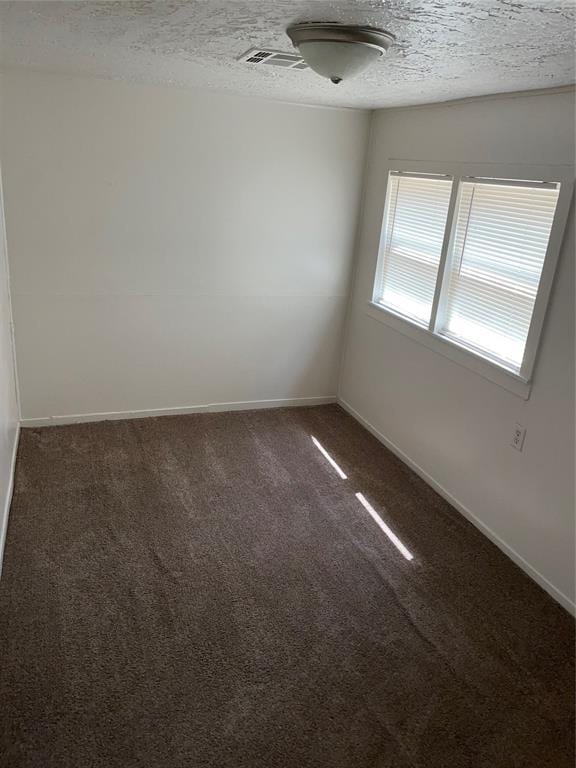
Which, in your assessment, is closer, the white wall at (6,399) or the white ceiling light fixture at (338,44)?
the white ceiling light fixture at (338,44)

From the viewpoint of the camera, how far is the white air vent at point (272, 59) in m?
2.27

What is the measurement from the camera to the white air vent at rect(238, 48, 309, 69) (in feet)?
7.46

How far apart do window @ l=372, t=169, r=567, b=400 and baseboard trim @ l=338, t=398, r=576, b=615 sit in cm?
87

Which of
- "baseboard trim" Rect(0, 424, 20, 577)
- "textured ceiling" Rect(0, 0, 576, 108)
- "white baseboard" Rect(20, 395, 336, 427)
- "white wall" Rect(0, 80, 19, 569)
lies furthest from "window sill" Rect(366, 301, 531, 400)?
"baseboard trim" Rect(0, 424, 20, 577)

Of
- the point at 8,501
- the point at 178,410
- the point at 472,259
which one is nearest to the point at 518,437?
the point at 472,259

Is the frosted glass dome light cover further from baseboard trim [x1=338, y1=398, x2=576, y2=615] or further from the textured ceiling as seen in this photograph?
baseboard trim [x1=338, y1=398, x2=576, y2=615]

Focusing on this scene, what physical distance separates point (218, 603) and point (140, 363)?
2064 millimetres

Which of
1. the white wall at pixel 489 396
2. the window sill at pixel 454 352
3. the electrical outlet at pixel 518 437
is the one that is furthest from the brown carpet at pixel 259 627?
the window sill at pixel 454 352

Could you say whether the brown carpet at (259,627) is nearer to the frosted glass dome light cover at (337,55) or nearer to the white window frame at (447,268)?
the white window frame at (447,268)

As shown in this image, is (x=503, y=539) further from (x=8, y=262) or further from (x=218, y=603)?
(x=8, y=262)

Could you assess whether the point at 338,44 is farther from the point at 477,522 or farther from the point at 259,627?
the point at 477,522

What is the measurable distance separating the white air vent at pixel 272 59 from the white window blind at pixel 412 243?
128cm

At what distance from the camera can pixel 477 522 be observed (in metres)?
3.24

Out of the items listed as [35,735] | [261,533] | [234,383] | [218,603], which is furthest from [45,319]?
[35,735]
